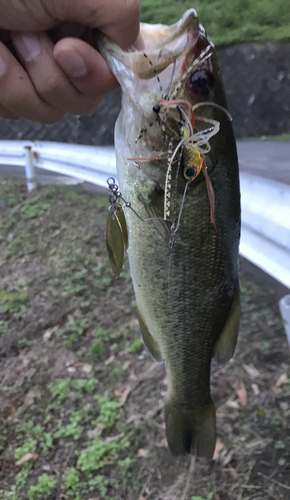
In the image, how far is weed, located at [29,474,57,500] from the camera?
2.12 metres

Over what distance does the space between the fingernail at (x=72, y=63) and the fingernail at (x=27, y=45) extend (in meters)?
0.09

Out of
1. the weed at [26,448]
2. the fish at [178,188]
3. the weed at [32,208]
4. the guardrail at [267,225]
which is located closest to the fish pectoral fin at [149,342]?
the fish at [178,188]

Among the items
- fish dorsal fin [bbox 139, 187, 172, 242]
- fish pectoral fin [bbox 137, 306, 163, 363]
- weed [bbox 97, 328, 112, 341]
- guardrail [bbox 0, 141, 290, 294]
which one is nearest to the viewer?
fish dorsal fin [bbox 139, 187, 172, 242]

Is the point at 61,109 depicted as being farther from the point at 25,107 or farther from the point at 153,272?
the point at 153,272

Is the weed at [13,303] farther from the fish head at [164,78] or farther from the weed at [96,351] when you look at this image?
the fish head at [164,78]

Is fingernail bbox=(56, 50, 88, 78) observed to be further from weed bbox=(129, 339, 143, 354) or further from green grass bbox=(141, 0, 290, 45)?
green grass bbox=(141, 0, 290, 45)

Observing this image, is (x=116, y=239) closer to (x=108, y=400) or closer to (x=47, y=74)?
(x=47, y=74)

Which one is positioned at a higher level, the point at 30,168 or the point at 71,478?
the point at 30,168

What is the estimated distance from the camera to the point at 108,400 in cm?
254

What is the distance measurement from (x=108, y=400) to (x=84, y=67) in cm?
220

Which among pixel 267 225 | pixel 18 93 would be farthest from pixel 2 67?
pixel 267 225

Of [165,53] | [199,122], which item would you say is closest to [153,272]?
[199,122]

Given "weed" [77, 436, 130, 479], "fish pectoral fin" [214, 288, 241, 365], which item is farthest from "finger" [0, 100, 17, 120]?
"weed" [77, 436, 130, 479]

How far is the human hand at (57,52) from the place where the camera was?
0.91 metres
